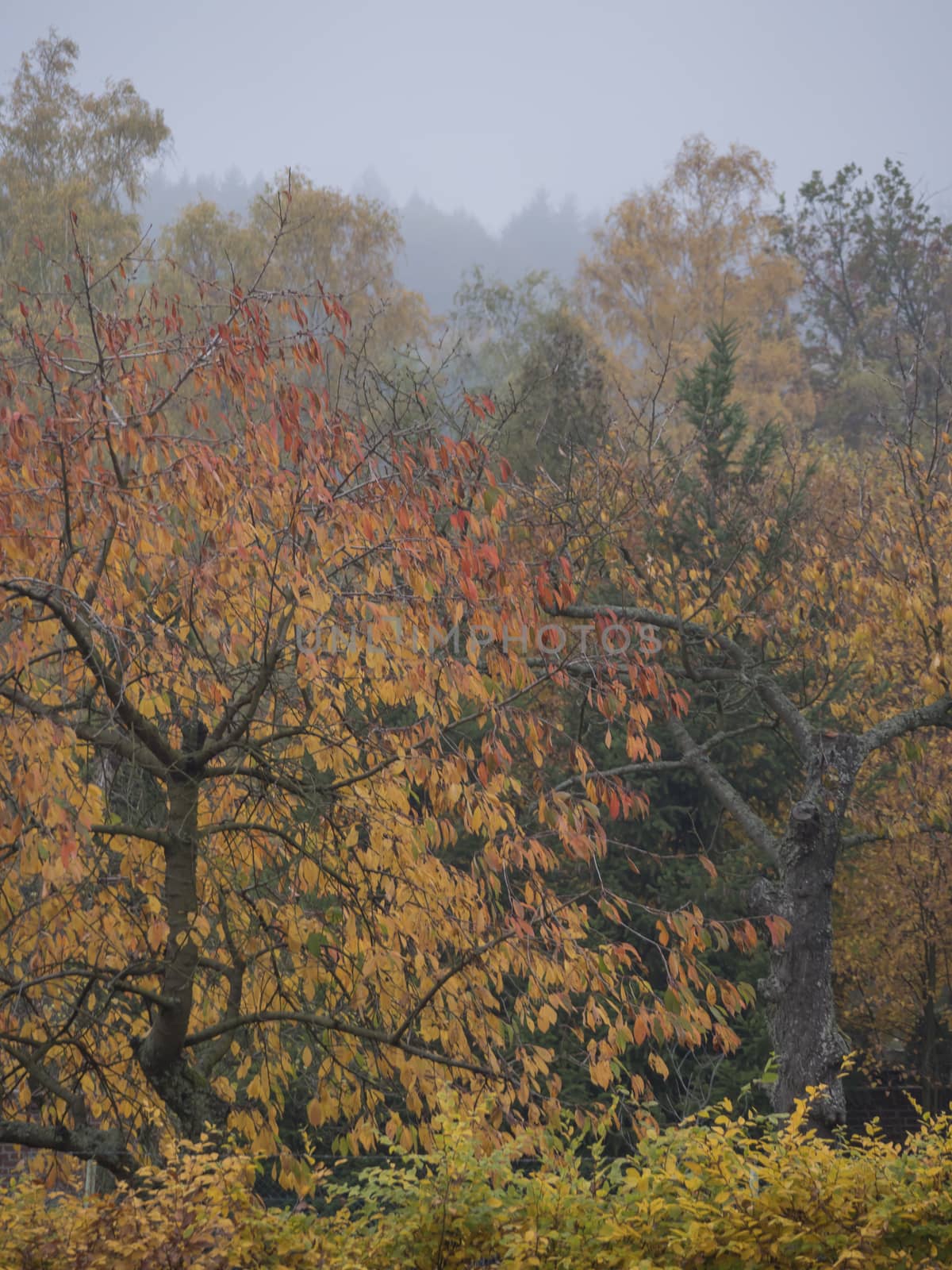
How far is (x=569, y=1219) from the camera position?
2988 mm

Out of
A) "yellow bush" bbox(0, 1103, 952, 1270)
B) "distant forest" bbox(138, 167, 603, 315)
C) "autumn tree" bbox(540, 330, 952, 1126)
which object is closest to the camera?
"yellow bush" bbox(0, 1103, 952, 1270)

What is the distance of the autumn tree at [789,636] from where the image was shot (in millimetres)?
6660

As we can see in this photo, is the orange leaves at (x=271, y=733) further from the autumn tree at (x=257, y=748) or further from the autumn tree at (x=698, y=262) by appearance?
the autumn tree at (x=698, y=262)

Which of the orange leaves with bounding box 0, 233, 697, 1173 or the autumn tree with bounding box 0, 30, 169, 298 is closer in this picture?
the orange leaves with bounding box 0, 233, 697, 1173

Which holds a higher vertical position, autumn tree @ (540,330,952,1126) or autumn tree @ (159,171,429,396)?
autumn tree @ (159,171,429,396)

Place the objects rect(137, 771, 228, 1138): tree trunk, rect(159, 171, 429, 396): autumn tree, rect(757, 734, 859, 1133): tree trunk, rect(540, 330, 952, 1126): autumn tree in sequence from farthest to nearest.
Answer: rect(159, 171, 429, 396): autumn tree < rect(540, 330, 952, 1126): autumn tree < rect(757, 734, 859, 1133): tree trunk < rect(137, 771, 228, 1138): tree trunk

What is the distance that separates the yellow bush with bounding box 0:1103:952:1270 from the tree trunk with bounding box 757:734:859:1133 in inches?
126

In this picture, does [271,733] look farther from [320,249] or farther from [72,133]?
[320,249]

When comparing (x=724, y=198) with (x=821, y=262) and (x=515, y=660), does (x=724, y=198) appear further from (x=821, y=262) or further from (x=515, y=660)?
(x=515, y=660)

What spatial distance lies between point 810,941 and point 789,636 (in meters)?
4.70

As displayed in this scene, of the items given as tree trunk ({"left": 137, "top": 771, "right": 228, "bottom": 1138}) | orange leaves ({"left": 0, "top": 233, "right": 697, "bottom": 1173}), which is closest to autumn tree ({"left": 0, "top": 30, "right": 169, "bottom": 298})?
orange leaves ({"left": 0, "top": 233, "right": 697, "bottom": 1173})

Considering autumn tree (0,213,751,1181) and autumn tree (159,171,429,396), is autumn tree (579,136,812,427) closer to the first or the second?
autumn tree (159,171,429,396)

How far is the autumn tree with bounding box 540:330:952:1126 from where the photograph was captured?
262 inches

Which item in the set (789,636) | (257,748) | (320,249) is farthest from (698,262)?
(257,748)
